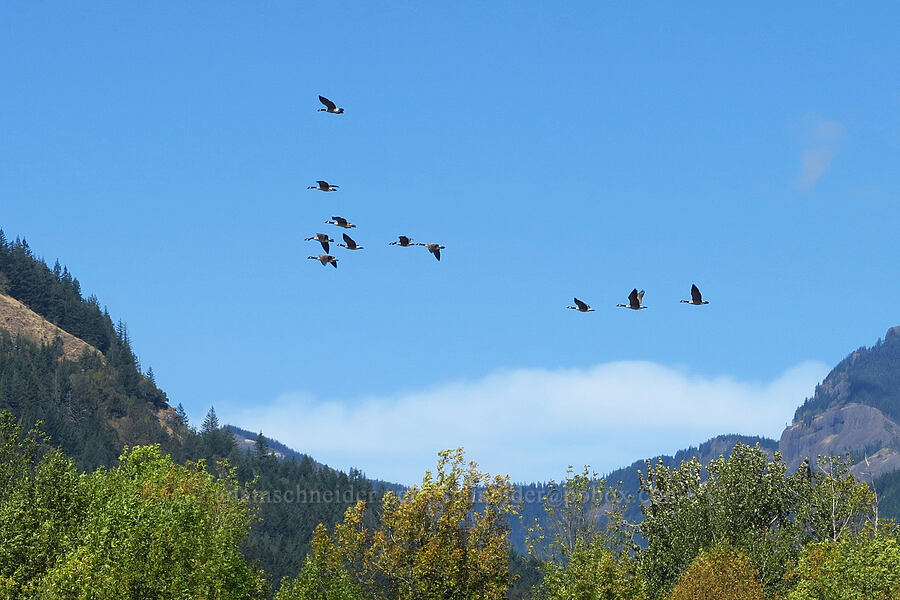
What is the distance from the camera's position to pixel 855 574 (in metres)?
62.6

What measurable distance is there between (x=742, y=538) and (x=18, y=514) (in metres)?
50.4

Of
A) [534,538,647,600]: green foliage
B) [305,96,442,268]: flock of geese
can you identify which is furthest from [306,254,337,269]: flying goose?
[534,538,647,600]: green foliage

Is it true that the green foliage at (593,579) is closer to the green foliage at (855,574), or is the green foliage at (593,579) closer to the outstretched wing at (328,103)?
the green foliage at (855,574)

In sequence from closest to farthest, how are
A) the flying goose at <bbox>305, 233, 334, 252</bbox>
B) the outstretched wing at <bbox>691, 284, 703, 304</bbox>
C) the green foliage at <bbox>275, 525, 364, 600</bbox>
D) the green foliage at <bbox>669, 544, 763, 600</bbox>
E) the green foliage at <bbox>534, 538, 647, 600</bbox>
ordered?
1. the outstretched wing at <bbox>691, 284, 703, 304</bbox>
2. the flying goose at <bbox>305, 233, 334, 252</bbox>
3. the green foliage at <bbox>275, 525, 364, 600</bbox>
4. the green foliage at <bbox>669, 544, 763, 600</bbox>
5. the green foliage at <bbox>534, 538, 647, 600</bbox>

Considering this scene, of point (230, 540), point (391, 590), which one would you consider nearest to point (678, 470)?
point (391, 590)

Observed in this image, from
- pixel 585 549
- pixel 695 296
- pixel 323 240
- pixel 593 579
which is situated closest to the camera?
pixel 695 296

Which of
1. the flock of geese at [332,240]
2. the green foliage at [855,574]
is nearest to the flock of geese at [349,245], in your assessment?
the flock of geese at [332,240]

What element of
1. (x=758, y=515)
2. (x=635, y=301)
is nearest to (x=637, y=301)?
(x=635, y=301)

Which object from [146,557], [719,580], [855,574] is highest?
[855,574]

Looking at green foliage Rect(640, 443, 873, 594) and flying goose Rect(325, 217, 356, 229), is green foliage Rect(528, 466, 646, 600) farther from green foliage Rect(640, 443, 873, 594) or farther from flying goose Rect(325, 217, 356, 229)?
flying goose Rect(325, 217, 356, 229)

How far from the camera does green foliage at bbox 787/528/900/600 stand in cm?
6191

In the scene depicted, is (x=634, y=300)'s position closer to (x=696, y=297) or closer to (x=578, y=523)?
(x=696, y=297)

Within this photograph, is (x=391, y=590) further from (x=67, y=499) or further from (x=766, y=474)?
(x=766, y=474)

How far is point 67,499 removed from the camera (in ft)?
221
